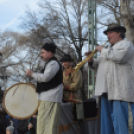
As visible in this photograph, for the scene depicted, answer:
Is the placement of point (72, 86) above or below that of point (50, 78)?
below

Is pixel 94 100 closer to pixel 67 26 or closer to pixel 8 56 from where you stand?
pixel 67 26

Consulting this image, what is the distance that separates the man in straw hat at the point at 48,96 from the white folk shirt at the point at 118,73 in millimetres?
672

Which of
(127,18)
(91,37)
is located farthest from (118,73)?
(127,18)

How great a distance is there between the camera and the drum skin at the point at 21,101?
403 centimetres

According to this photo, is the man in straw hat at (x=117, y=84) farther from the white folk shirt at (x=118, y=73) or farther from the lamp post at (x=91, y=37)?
the lamp post at (x=91, y=37)

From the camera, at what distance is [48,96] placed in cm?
360

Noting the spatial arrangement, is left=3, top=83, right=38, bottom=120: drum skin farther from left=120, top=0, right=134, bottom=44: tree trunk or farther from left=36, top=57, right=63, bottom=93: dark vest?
left=120, top=0, right=134, bottom=44: tree trunk

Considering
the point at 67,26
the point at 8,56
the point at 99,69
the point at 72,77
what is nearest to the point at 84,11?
the point at 67,26

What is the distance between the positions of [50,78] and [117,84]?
38.9 inches

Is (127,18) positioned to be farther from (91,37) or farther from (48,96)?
(48,96)

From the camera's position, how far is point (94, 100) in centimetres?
470

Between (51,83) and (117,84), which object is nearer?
(117,84)

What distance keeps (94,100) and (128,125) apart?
1648mm

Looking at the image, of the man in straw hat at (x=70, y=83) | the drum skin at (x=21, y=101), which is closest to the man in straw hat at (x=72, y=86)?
the man in straw hat at (x=70, y=83)
